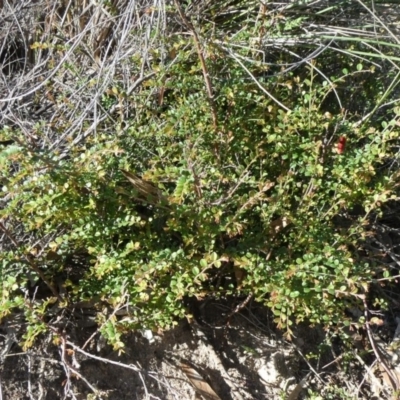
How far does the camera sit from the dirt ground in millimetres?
2340

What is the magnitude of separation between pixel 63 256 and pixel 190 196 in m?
0.50

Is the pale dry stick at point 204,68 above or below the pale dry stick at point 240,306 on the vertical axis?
above

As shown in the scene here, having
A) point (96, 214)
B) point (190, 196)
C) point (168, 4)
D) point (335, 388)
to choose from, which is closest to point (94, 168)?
point (96, 214)

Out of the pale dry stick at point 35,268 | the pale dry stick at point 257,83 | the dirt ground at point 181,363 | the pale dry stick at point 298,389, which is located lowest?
the pale dry stick at point 298,389

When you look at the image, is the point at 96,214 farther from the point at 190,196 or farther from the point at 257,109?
the point at 257,109

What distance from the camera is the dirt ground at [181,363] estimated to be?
2.34 m

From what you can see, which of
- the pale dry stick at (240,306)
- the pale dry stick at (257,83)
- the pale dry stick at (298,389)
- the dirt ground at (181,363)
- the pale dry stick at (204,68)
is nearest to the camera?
the pale dry stick at (204,68)

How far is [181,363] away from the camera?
251cm

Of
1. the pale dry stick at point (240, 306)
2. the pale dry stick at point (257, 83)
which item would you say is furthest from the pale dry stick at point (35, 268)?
the pale dry stick at point (257, 83)

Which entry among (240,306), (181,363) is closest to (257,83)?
(240,306)

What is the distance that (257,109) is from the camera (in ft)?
7.73

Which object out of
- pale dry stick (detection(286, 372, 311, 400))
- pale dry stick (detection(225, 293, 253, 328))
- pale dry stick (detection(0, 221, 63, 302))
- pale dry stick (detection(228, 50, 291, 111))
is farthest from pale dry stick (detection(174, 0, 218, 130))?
pale dry stick (detection(286, 372, 311, 400))

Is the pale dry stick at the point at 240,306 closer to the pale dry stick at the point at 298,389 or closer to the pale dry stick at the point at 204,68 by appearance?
the pale dry stick at the point at 298,389

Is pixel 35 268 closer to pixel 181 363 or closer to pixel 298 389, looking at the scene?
pixel 181 363
